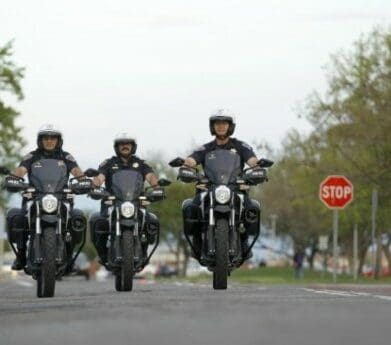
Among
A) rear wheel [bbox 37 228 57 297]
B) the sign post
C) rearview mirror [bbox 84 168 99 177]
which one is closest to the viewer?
rear wheel [bbox 37 228 57 297]

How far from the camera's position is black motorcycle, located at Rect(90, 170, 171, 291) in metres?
18.3

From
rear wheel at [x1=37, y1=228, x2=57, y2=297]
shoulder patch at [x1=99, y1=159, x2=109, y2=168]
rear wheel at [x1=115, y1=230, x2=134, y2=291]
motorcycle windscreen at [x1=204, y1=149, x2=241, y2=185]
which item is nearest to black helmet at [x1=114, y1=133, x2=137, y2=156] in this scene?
shoulder patch at [x1=99, y1=159, x2=109, y2=168]

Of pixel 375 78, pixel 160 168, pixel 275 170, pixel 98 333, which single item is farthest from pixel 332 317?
pixel 160 168

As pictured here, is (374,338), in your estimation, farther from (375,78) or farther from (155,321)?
(375,78)

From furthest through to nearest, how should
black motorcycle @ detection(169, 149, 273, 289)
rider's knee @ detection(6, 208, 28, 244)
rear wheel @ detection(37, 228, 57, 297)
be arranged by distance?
rider's knee @ detection(6, 208, 28, 244) → black motorcycle @ detection(169, 149, 273, 289) → rear wheel @ detection(37, 228, 57, 297)

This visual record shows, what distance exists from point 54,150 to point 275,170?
68.0 meters

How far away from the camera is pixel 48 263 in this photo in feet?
55.5

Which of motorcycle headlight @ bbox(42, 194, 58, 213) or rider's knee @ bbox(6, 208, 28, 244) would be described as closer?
motorcycle headlight @ bbox(42, 194, 58, 213)

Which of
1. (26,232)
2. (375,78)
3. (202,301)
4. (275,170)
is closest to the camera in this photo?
(202,301)

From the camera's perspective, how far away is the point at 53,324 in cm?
1115

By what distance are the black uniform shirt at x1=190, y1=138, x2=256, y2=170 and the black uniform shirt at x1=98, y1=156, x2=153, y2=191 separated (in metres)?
1.29

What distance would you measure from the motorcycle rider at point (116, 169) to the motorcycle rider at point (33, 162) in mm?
726

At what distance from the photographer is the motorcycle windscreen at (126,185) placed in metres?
18.5

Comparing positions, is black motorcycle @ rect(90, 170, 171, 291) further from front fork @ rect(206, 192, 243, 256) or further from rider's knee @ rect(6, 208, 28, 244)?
front fork @ rect(206, 192, 243, 256)
